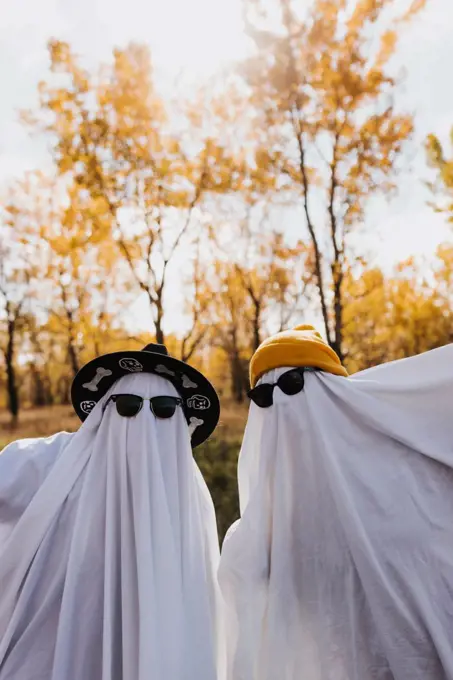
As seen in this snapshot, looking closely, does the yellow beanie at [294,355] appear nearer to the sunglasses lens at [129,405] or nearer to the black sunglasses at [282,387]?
the black sunglasses at [282,387]

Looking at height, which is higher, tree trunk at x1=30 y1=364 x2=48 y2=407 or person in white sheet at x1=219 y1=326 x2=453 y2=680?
tree trunk at x1=30 y1=364 x2=48 y2=407

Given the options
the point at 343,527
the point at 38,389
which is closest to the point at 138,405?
the point at 343,527

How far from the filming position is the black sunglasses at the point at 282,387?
2.43 metres

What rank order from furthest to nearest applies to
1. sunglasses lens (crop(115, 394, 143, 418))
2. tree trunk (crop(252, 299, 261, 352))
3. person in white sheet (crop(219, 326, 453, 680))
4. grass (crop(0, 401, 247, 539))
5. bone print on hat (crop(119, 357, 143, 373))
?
tree trunk (crop(252, 299, 261, 352)), grass (crop(0, 401, 247, 539)), bone print on hat (crop(119, 357, 143, 373)), sunglasses lens (crop(115, 394, 143, 418)), person in white sheet (crop(219, 326, 453, 680))

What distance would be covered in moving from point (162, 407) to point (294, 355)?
2.09 feet

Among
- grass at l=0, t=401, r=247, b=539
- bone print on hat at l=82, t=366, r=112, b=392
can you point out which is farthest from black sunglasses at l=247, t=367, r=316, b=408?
grass at l=0, t=401, r=247, b=539

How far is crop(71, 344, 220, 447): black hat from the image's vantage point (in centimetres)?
255

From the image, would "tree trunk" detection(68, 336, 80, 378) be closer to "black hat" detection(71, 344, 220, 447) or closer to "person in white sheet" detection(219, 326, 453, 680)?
"black hat" detection(71, 344, 220, 447)

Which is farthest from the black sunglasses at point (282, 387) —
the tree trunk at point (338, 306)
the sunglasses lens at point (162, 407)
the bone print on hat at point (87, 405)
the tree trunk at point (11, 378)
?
the tree trunk at point (11, 378)

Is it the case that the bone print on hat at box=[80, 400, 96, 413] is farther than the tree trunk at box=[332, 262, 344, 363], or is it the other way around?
the tree trunk at box=[332, 262, 344, 363]

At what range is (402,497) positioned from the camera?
2.17 meters

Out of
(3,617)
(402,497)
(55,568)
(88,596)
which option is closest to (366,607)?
(402,497)

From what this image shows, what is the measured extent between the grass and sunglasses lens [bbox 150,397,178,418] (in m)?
5.11

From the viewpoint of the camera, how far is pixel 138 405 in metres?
2.43
